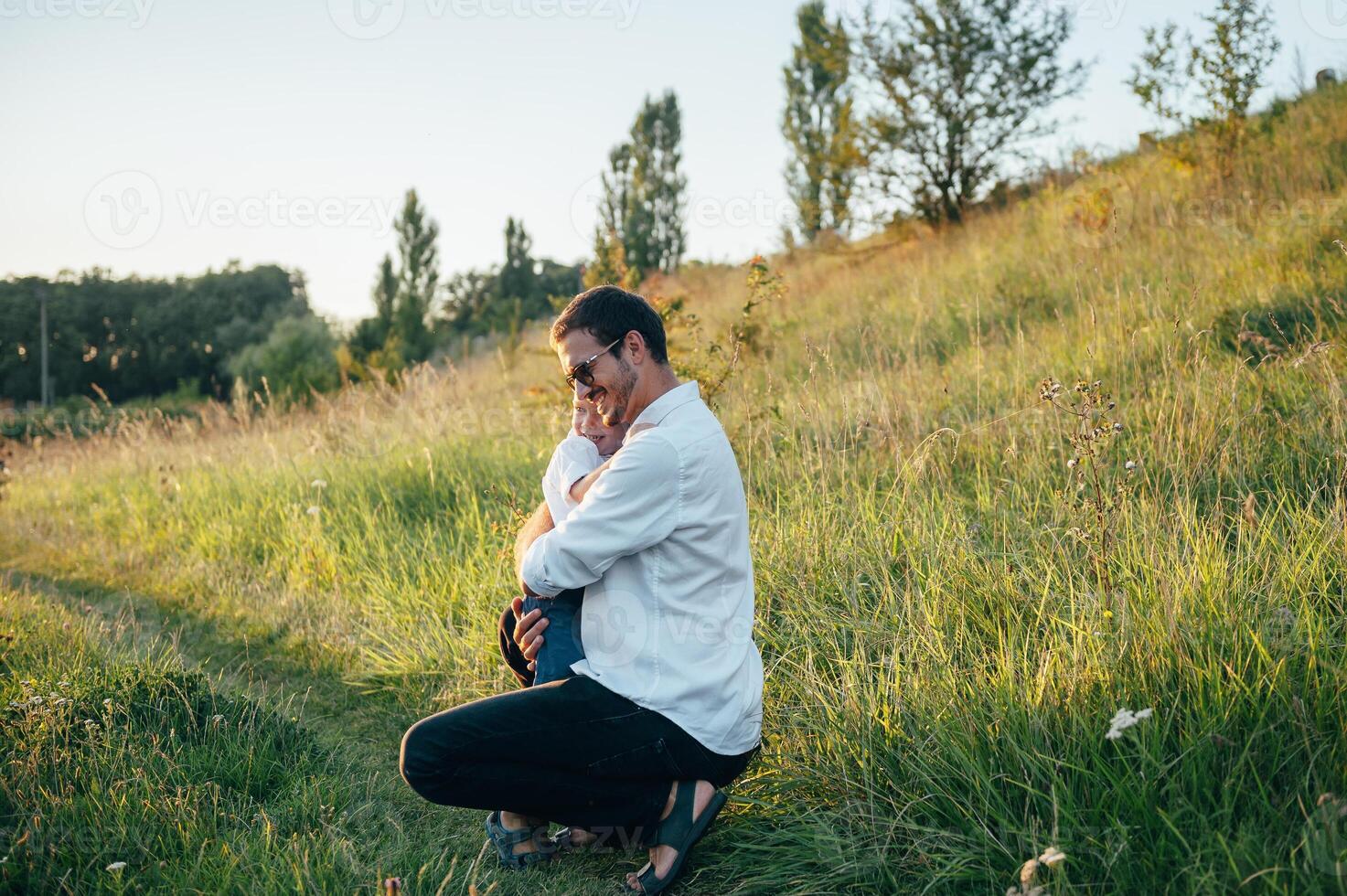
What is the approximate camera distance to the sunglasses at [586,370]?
2.90 meters

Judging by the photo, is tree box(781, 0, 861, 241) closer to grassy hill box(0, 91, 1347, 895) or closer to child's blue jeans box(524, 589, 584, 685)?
grassy hill box(0, 91, 1347, 895)

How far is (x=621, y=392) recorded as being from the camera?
2955 mm

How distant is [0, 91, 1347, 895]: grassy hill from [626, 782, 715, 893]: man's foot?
0.18m

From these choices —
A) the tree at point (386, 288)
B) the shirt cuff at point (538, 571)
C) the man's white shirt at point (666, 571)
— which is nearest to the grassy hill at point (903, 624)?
the man's white shirt at point (666, 571)

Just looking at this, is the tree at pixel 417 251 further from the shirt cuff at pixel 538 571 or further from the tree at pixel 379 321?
the shirt cuff at pixel 538 571

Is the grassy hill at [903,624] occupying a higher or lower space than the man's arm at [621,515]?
lower

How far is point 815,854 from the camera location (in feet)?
8.93

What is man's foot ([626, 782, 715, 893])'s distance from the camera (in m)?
2.78

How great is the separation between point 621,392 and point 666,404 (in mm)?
177

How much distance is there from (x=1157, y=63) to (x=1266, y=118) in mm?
1723

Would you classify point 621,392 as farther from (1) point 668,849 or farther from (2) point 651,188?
(2) point 651,188

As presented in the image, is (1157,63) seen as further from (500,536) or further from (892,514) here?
(500,536)

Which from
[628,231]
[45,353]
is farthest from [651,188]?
[45,353]

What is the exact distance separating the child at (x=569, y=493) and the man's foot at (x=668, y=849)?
1.71 feet
